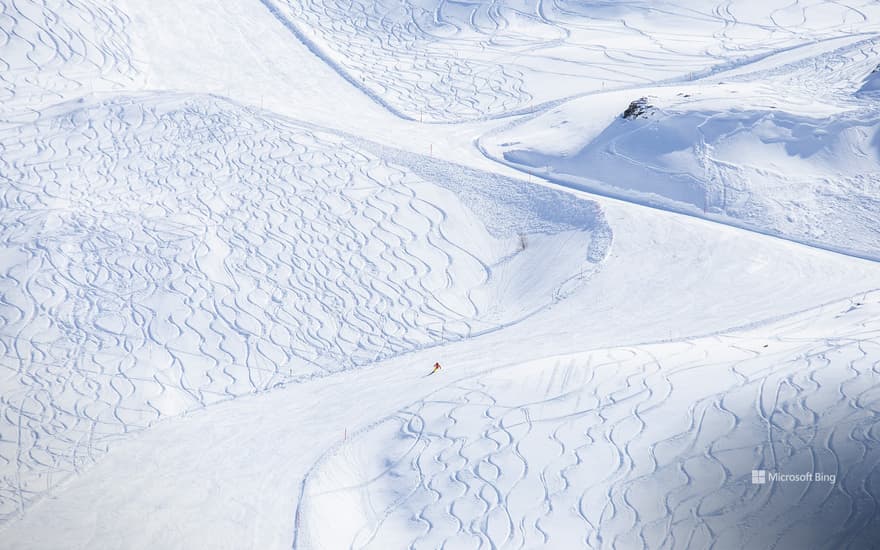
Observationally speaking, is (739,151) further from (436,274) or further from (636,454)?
(636,454)

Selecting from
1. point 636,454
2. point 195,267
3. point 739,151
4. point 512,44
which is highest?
point 739,151

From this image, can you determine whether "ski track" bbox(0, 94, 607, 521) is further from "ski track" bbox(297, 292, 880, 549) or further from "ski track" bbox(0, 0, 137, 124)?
"ski track" bbox(297, 292, 880, 549)

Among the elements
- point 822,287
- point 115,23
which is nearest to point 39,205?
point 115,23

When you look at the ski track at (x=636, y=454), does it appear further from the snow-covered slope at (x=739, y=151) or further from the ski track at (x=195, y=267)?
the snow-covered slope at (x=739, y=151)

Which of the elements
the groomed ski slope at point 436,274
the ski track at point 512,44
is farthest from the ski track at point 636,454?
the ski track at point 512,44

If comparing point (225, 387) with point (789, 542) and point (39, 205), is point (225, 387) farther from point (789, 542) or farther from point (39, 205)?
point (789, 542)

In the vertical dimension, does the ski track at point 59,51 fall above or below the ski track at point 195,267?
above

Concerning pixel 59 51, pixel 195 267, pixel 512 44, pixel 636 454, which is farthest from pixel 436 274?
pixel 59 51
